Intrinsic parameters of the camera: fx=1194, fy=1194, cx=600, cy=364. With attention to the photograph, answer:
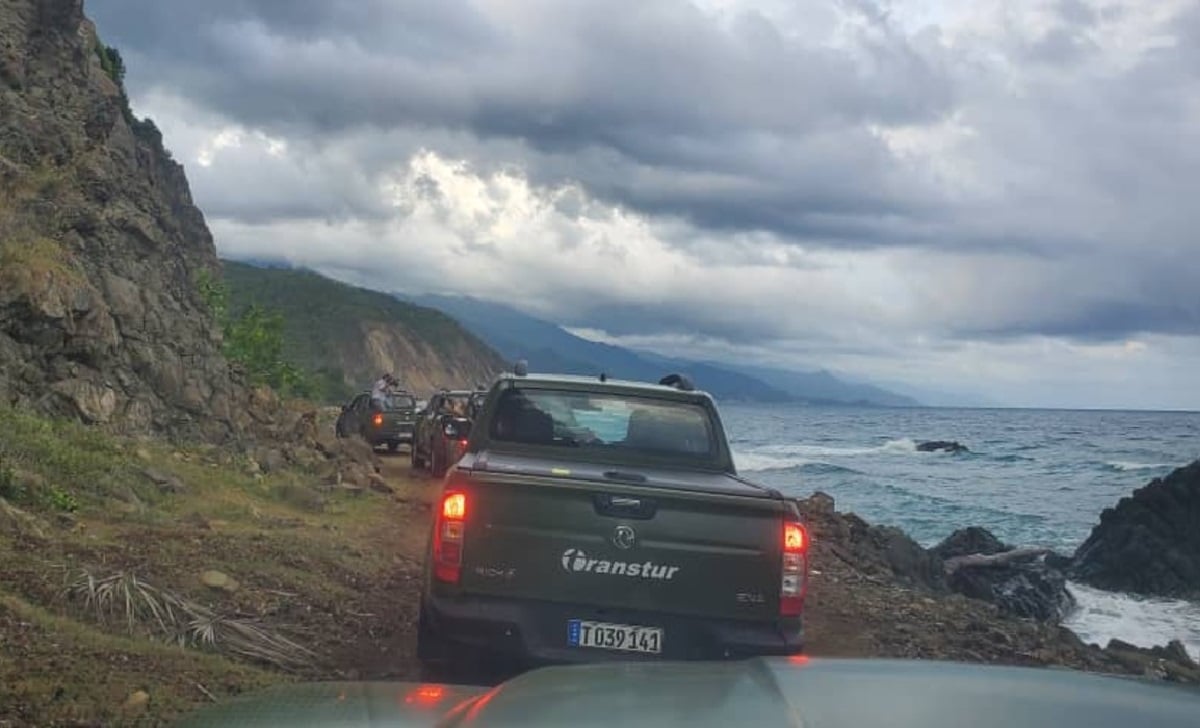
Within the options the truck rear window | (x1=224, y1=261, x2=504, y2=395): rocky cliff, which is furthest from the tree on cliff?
(x1=224, y1=261, x2=504, y2=395): rocky cliff

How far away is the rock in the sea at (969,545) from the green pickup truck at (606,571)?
20.3 metres

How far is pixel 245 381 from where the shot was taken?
19344mm

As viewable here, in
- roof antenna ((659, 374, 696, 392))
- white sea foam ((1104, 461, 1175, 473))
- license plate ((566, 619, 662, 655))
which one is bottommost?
white sea foam ((1104, 461, 1175, 473))

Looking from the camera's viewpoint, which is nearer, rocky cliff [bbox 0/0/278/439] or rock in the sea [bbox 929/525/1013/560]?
rocky cliff [bbox 0/0/278/439]

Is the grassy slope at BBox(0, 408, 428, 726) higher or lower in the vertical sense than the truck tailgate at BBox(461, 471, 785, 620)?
lower

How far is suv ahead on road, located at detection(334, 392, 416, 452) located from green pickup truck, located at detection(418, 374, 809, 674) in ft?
72.1

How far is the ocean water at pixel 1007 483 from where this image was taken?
21156 mm

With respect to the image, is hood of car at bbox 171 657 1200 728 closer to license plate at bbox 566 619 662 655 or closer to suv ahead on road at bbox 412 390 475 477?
license plate at bbox 566 619 662 655

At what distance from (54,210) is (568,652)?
1187 cm

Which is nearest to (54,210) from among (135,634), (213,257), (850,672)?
(135,634)

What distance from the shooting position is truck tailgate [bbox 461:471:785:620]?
18.3 feet

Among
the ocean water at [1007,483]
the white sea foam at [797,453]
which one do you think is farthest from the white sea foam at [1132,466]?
the white sea foam at [797,453]

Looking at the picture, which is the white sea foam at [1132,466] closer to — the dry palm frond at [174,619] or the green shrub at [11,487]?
the green shrub at [11,487]

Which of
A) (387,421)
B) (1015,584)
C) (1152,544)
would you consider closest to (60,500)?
(1015,584)
